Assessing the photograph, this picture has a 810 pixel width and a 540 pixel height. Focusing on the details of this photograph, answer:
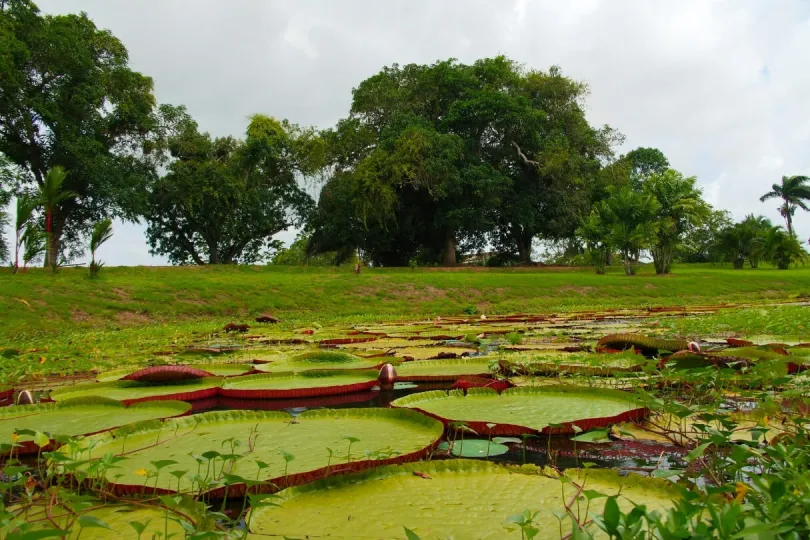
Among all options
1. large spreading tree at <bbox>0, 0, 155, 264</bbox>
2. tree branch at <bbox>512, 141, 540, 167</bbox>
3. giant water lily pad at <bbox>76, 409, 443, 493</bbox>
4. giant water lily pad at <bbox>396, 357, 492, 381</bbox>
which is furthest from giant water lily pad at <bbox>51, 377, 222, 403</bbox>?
tree branch at <bbox>512, 141, 540, 167</bbox>

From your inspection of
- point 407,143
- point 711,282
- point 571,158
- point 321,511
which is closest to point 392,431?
point 321,511

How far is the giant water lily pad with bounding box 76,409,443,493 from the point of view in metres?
1.77

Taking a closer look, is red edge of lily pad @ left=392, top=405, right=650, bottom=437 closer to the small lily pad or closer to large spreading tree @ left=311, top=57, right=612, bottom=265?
the small lily pad

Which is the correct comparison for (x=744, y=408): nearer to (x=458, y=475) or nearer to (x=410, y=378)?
(x=458, y=475)

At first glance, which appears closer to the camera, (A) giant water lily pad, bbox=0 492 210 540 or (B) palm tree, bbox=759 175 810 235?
(A) giant water lily pad, bbox=0 492 210 540

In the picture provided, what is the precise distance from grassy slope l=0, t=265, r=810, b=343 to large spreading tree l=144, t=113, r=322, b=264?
25.2 ft

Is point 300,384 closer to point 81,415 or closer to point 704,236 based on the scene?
point 81,415

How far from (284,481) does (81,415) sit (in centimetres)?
169

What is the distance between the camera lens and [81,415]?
2809 millimetres

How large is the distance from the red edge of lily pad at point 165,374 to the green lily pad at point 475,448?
2.00 meters

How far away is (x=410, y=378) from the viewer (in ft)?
12.6

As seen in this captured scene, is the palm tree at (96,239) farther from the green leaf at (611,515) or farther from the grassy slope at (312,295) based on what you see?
the green leaf at (611,515)

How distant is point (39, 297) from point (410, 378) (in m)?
10.0

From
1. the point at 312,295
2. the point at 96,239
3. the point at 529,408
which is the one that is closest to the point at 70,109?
the point at 96,239
